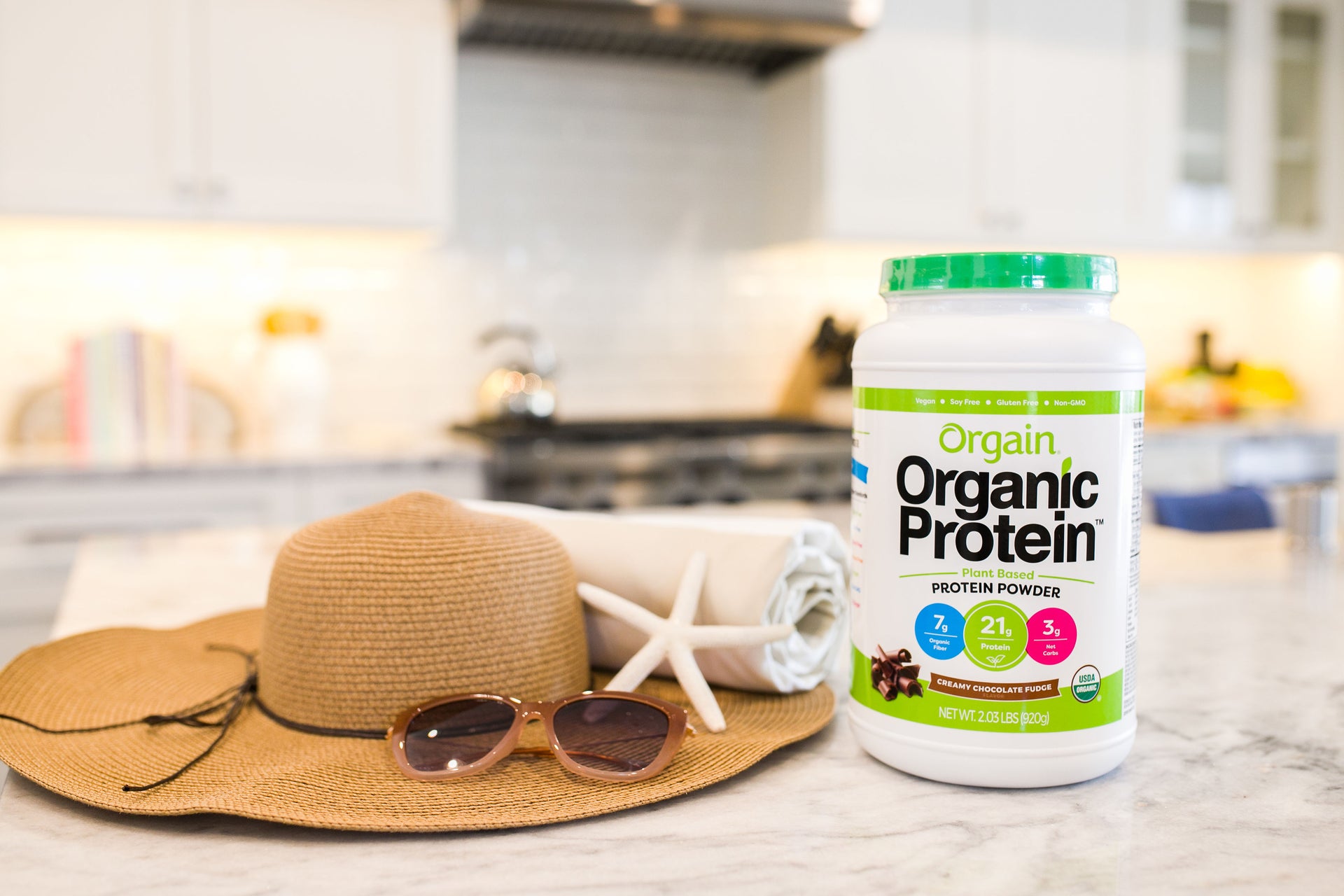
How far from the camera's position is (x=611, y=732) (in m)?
0.56

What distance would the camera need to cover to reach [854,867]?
18.6 inches

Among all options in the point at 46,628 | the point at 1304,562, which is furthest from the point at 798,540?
the point at 46,628

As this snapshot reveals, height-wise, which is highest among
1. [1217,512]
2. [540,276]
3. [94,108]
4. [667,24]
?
[667,24]

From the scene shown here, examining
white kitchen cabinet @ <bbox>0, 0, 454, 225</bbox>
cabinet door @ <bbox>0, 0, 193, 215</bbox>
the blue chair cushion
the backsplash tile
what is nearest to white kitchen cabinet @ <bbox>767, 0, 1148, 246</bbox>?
the backsplash tile

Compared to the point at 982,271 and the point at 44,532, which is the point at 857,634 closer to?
the point at 982,271

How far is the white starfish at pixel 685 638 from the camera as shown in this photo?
631 mm

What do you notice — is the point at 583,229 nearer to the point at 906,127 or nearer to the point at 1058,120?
the point at 906,127

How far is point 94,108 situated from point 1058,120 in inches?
99.7

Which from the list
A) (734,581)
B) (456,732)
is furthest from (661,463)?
(456,732)

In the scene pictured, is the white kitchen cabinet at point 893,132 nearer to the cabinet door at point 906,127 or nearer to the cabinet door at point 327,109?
the cabinet door at point 906,127

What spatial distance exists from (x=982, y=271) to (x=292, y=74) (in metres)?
2.42

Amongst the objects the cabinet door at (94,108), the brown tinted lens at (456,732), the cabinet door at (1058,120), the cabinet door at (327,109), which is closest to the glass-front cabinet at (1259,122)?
the cabinet door at (1058,120)

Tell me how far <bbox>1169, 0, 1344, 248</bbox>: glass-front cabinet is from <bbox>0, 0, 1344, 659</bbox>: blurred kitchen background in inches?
0.5

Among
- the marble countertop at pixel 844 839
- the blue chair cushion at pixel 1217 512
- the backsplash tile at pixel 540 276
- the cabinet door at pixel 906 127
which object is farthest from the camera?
the cabinet door at pixel 906 127
